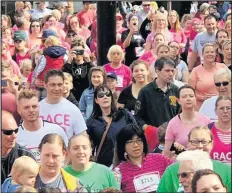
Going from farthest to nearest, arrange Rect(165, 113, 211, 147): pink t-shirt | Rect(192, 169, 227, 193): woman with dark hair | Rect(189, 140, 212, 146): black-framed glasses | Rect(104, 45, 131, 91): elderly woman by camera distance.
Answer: Rect(104, 45, 131, 91): elderly woman
Rect(165, 113, 211, 147): pink t-shirt
Rect(189, 140, 212, 146): black-framed glasses
Rect(192, 169, 227, 193): woman with dark hair

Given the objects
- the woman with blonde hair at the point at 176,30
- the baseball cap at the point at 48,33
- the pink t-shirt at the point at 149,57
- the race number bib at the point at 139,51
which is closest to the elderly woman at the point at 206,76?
the pink t-shirt at the point at 149,57

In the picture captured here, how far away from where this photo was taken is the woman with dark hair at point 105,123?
25.3 feet

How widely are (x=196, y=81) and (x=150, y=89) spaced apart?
95 cm

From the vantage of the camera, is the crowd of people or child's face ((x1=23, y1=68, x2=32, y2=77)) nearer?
the crowd of people

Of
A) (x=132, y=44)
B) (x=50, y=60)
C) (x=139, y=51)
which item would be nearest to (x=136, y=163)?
(x=50, y=60)

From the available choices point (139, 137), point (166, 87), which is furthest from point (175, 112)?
point (139, 137)

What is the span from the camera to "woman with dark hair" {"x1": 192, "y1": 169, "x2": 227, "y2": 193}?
538 cm

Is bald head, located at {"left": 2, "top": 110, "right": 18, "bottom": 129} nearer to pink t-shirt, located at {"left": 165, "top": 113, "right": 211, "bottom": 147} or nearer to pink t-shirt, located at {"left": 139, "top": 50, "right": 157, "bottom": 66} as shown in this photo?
pink t-shirt, located at {"left": 165, "top": 113, "right": 211, "bottom": 147}

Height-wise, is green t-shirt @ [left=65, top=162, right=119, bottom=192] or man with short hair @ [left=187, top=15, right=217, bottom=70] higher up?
man with short hair @ [left=187, top=15, right=217, bottom=70]

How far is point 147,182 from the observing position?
6.66m

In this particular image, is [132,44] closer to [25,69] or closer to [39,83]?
[25,69]

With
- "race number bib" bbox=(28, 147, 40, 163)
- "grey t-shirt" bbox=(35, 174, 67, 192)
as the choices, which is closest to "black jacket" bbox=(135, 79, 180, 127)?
"race number bib" bbox=(28, 147, 40, 163)

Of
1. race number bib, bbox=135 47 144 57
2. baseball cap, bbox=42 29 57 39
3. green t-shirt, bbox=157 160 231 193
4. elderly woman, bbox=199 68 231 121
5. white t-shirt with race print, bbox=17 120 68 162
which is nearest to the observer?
green t-shirt, bbox=157 160 231 193

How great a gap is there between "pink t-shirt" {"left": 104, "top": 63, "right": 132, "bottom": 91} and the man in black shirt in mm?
1419
